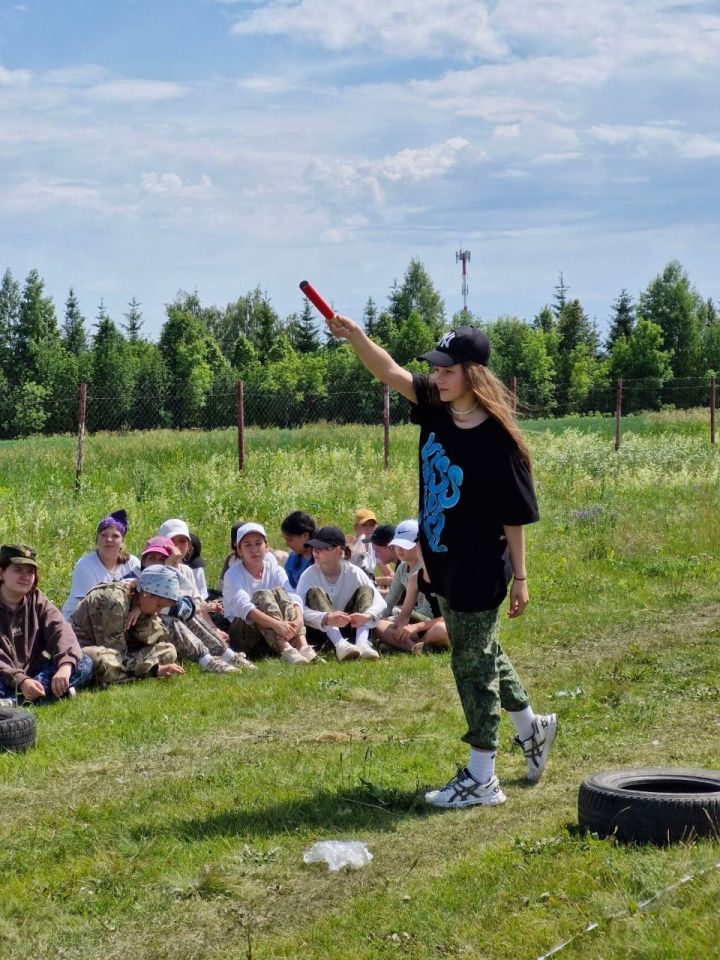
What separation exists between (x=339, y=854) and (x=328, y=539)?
528 centimetres

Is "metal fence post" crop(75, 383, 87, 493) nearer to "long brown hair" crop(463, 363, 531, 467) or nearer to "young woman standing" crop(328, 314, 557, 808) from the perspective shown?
"young woman standing" crop(328, 314, 557, 808)

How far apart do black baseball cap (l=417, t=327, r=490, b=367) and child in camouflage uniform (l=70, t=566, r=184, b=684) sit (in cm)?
402

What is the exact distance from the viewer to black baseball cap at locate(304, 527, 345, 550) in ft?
32.2

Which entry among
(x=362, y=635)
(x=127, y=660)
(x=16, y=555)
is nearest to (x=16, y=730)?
(x=16, y=555)

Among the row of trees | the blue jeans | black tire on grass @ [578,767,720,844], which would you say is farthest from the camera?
the row of trees

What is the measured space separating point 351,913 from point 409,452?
63.8 feet

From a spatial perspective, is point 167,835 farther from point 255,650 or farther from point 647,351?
point 647,351

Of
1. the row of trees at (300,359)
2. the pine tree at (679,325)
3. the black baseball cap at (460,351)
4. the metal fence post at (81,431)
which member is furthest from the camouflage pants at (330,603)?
the pine tree at (679,325)

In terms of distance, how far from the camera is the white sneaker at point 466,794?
530cm

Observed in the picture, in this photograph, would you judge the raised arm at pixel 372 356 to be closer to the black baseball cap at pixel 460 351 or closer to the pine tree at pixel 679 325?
the black baseball cap at pixel 460 351

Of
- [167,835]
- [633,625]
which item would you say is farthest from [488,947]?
[633,625]

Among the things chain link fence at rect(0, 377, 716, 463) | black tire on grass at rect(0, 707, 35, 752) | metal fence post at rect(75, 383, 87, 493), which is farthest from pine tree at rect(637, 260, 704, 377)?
black tire on grass at rect(0, 707, 35, 752)

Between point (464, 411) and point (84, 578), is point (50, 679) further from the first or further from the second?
point (464, 411)

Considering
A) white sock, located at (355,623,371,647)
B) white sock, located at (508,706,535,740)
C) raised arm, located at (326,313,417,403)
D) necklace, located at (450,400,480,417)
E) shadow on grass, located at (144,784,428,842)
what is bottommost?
white sock, located at (355,623,371,647)
